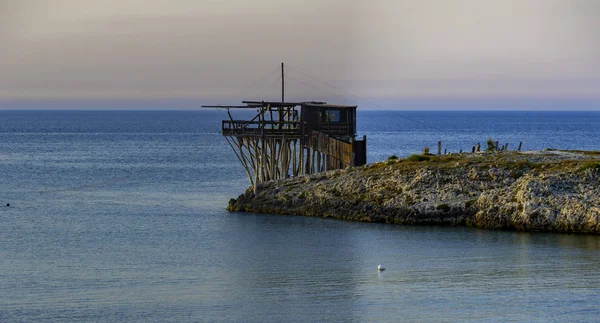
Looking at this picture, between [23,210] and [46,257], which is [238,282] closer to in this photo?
[46,257]

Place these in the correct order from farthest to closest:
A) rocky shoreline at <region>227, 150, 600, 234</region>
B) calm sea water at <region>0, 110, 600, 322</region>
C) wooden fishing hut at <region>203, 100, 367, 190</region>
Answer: wooden fishing hut at <region>203, 100, 367, 190</region> → rocky shoreline at <region>227, 150, 600, 234</region> → calm sea water at <region>0, 110, 600, 322</region>

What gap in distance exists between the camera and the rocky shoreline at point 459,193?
130ft

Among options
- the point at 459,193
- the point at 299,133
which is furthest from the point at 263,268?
the point at 299,133

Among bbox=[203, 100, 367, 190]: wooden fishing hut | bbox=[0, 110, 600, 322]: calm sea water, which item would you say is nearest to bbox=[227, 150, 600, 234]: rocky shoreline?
bbox=[0, 110, 600, 322]: calm sea water

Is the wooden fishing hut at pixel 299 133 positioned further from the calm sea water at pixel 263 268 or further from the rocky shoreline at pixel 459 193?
the rocky shoreline at pixel 459 193

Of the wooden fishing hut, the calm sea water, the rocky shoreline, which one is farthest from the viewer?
the wooden fishing hut

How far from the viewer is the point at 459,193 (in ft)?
138

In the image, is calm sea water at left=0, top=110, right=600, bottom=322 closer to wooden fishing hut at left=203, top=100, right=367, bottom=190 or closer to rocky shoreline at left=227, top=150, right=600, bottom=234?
rocky shoreline at left=227, top=150, right=600, bottom=234

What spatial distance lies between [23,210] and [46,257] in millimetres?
15812

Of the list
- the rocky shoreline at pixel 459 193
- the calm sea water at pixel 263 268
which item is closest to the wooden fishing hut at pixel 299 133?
→ the calm sea water at pixel 263 268

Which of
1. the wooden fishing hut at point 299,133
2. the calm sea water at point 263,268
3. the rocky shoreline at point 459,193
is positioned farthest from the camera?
the wooden fishing hut at point 299,133

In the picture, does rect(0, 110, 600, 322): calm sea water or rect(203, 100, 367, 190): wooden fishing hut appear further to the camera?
rect(203, 100, 367, 190): wooden fishing hut

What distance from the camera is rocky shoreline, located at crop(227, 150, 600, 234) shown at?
39.6 metres

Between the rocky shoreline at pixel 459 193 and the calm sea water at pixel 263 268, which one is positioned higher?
the rocky shoreline at pixel 459 193
